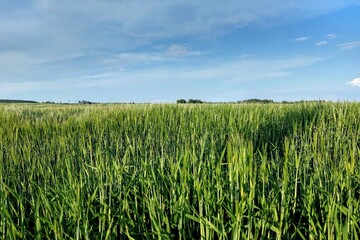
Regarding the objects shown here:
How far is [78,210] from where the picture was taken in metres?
1.13

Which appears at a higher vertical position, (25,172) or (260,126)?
(260,126)

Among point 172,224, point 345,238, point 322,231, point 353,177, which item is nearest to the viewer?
point 345,238

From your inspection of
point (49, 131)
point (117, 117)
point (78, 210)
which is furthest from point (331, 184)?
point (117, 117)

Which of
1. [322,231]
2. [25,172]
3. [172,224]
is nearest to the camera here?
[322,231]

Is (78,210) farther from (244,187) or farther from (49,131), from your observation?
(49,131)

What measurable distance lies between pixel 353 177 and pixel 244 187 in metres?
0.71

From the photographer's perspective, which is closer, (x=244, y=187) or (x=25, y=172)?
(x=244, y=187)

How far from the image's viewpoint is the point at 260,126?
12.7ft

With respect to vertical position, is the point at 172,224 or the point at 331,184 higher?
the point at 331,184

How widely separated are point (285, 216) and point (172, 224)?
45 cm

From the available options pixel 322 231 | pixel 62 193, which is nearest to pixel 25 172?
pixel 62 193

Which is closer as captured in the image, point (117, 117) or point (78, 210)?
point (78, 210)

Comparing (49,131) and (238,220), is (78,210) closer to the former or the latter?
(238,220)

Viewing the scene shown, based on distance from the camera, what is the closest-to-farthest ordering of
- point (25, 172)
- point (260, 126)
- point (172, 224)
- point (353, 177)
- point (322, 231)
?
point (322, 231) < point (172, 224) < point (353, 177) < point (25, 172) < point (260, 126)
